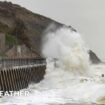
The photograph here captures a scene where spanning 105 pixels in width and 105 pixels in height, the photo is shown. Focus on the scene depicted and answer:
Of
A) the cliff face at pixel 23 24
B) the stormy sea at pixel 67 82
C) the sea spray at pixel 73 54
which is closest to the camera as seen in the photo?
the stormy sea at pixel 67 82

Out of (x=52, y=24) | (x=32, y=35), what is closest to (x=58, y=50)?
(x=32, y=35)

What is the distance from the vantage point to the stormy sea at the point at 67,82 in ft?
137

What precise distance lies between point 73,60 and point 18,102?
40.5 m

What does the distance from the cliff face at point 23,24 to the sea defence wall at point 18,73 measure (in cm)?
3741

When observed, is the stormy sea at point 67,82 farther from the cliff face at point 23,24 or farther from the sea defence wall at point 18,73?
the cliff face at point 23,24

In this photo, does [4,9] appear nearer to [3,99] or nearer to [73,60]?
[73,60]

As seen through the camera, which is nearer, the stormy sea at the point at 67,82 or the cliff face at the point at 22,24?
the stormy sea at the point at 67,82

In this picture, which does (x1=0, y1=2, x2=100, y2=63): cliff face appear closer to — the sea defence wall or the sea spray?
the sea spray

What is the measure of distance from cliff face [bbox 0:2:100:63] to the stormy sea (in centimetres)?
687

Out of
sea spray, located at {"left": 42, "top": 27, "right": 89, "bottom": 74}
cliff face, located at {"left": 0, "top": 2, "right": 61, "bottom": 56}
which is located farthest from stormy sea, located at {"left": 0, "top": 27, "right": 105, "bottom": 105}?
cliff face, located at {"left": 0, "top": 2, "right": 61, "bottom": 56}

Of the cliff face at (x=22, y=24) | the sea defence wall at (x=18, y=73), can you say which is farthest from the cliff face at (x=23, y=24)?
the sea defence wall at (x=18, y=73)

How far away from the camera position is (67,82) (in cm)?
6172

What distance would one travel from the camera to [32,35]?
5359 inches

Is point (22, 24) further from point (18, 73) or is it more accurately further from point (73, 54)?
point (18, 73)
